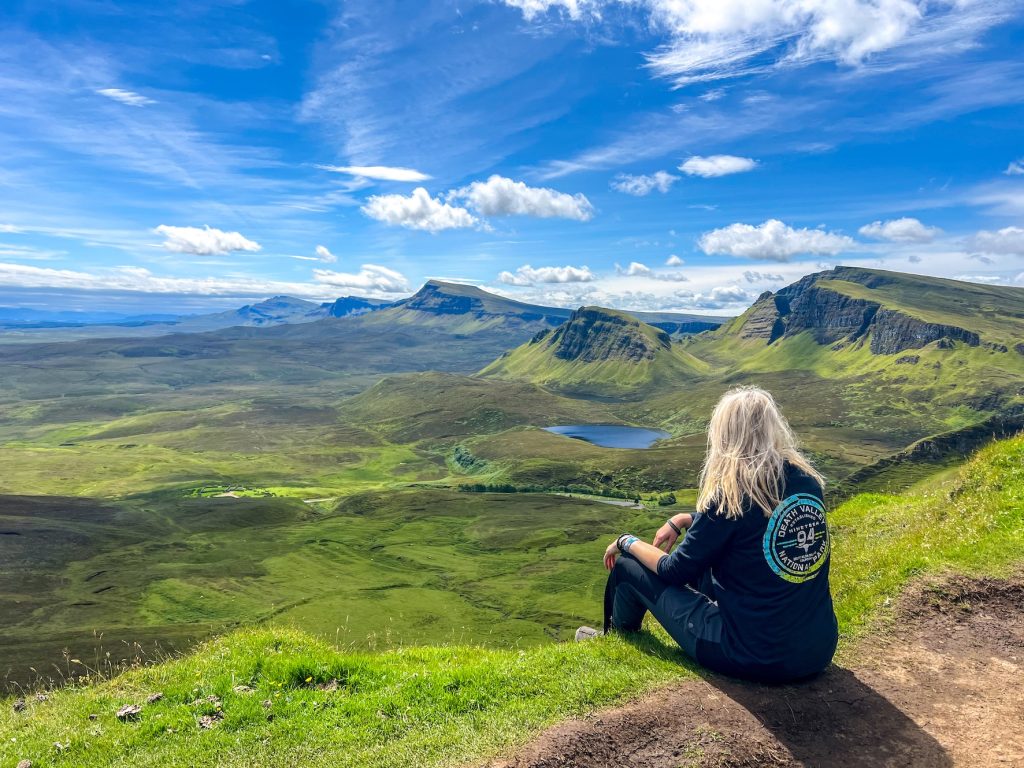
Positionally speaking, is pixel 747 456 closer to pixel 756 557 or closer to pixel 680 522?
pixel 756 557

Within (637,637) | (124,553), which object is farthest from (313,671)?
(124,553)

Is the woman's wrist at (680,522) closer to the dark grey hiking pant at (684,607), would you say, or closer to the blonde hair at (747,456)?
the dark grey hiking pant at (684,607)

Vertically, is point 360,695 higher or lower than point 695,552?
lower

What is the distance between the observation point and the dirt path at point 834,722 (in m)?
8.84

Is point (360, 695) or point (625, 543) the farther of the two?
point (625, 543)

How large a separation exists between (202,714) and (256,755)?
2.18 meters

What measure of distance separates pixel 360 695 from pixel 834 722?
8.62 meters

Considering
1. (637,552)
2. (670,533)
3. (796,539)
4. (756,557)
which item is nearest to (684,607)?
(637,552)

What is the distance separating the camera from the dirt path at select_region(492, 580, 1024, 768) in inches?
348

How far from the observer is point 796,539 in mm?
9148

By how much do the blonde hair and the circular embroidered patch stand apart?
30 cm

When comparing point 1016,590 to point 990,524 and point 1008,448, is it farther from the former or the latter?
point 1008,448

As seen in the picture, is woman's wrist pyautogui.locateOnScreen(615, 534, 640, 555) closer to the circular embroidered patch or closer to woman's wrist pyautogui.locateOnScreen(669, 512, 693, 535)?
woman's wrist pyautogui.locateOnScreen(669, 512, 693, 535)

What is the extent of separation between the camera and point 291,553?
195 m
